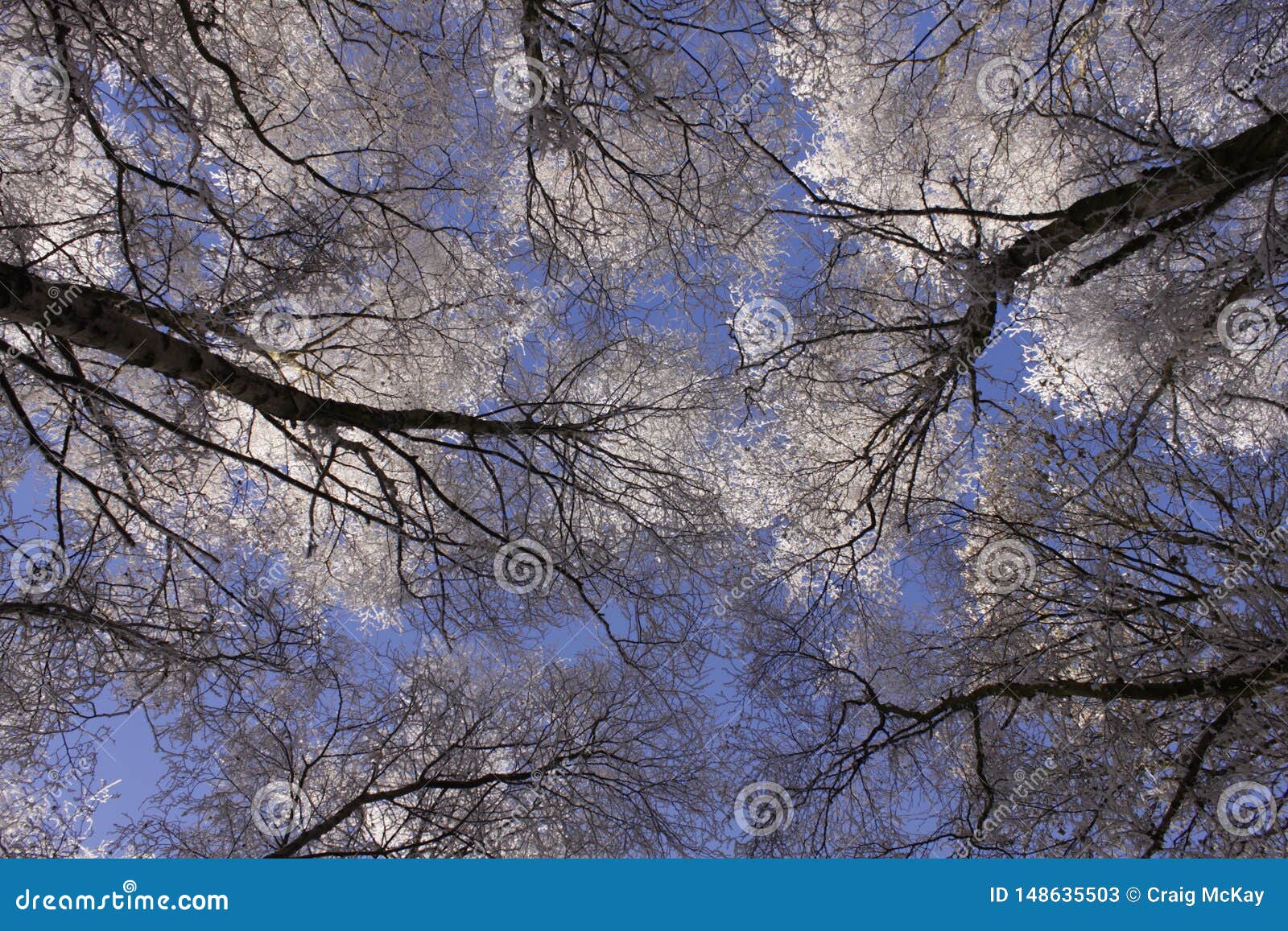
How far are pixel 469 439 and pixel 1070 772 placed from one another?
15.7ft

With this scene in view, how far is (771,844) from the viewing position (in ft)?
19.6

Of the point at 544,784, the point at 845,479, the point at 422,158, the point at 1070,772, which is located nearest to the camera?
the point at 1070,772

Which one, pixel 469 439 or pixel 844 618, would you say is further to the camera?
pixel 844 618

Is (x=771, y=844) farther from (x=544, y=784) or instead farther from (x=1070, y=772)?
(x=1070, y=772)

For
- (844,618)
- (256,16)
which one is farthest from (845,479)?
(256,16)

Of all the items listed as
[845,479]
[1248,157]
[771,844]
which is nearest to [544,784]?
[771,844]

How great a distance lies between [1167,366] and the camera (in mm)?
5070

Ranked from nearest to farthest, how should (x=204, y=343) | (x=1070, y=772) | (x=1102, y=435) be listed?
(x=204, y=343) → (x=1070, y=772) → (x=1102, y=435)

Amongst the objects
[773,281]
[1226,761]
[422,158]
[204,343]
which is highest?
[422,158]

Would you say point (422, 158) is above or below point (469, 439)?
above

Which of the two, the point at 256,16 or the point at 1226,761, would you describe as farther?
the point at 256,16

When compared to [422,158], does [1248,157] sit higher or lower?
lower

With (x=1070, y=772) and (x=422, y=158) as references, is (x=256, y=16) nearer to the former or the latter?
(x=422, y=158)

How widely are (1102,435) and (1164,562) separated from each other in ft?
3.40
